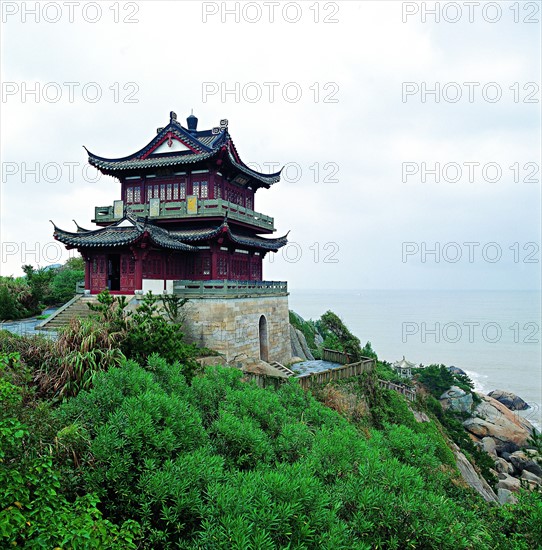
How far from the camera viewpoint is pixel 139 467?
5391 millimetres

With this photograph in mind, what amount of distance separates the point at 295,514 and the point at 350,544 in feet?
2.35

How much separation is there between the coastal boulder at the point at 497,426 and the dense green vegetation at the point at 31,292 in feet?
107

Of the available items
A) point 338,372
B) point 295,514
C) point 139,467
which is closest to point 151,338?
point 139,467

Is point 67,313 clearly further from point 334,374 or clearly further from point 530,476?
point 530,476

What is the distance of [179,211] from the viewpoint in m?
23.4

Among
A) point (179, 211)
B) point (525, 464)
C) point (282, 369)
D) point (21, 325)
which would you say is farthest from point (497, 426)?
point (21, 325)

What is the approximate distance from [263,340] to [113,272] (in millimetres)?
9397

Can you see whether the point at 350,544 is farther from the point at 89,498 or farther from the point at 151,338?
the point at 151,338

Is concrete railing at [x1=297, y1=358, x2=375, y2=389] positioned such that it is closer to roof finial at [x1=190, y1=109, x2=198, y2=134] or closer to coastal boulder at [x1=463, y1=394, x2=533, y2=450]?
coastal boulder at [x1=463, y1=394, x2=533, y2=450]

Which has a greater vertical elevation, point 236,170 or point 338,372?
point 236,170

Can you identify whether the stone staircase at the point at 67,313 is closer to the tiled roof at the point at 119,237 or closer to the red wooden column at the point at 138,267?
the red wooden column at the point at 138,267

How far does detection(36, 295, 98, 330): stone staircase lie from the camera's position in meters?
19.0

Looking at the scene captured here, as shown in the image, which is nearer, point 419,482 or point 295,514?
point 295,514

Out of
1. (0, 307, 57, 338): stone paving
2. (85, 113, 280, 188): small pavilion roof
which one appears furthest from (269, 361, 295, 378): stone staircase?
(85, 113, 280, 188): small pavilion roof
